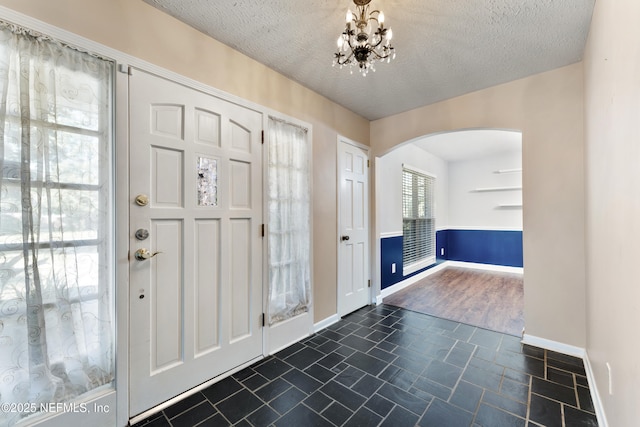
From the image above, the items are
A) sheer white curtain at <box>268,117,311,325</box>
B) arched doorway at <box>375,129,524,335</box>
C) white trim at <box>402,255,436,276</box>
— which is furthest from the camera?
white trim at <box>402,255,436,276</box>

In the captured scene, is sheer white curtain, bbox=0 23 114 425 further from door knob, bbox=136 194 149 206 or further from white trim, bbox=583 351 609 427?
white trim, bbox=583 351 609 427

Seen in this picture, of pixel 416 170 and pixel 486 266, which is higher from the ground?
pixel 416 170

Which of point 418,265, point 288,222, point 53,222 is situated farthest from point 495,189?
point 53,222

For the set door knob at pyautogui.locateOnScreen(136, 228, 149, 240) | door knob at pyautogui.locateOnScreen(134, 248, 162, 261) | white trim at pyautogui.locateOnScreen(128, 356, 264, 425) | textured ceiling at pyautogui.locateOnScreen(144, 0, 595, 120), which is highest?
textured ceiling at pyautogui.locateOnScreen(144, 0, 595, 120)

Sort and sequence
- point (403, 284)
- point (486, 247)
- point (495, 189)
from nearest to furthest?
point (403, 284)
point (495, 189)
point (486, 247)

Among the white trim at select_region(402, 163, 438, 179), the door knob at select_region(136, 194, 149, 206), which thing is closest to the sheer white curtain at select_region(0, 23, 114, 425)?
the door knob at select_region(136, 194, 149, 206)

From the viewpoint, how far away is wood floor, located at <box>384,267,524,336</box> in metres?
3.12

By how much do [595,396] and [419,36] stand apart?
2758 mm

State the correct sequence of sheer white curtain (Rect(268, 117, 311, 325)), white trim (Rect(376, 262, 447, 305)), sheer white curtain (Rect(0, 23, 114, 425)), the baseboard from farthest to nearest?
white trim (Rect(376, 262, 447, 305)) < sheer white curtain (Rect(268, 117, 311, 325)) < the baseboard < sheer white curtain (Rect(0, 23, 114, 425))

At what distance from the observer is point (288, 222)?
253 centimetres

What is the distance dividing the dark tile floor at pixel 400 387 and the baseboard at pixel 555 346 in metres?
0.07

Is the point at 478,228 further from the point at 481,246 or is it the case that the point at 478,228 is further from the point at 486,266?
the point at 486,266

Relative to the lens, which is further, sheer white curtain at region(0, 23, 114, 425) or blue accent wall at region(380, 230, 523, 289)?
blue accent wall at region(380, 230, 523, 289)

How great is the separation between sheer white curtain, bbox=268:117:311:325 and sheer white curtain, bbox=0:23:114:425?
1.19 meters
